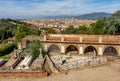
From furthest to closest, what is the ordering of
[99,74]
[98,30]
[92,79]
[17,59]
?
[98,30] → [17,59] → [99,74] → [92,79]

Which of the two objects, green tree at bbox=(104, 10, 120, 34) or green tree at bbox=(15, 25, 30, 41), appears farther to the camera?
green tree at bbox=(15, 25, 30, 41)

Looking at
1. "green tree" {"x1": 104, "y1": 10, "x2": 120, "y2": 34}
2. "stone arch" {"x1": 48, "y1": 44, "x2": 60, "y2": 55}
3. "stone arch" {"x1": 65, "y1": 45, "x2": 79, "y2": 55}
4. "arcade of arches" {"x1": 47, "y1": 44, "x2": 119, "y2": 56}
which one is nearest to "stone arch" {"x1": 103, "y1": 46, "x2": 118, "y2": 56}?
"arcade of arches" {"x1": 47, "y1": 44, "x2": 119, "y2": 56}

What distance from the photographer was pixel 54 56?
95.5 ft

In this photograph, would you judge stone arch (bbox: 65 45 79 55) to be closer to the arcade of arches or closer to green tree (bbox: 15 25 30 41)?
the arcade of arches

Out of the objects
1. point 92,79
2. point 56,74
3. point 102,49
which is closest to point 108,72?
point 92,79

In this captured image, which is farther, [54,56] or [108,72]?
[54,56]

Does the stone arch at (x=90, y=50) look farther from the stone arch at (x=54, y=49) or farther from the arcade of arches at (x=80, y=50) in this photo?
the stone arch at (x=54, y=49)

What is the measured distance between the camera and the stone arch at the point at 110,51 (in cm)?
2869

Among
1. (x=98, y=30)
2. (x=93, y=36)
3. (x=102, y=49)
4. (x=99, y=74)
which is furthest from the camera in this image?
(x=98, y=30)

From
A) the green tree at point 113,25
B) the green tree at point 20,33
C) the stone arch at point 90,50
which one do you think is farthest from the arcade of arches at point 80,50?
the green tree at point 20,33

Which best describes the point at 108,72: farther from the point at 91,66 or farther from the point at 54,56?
the point at 54,56

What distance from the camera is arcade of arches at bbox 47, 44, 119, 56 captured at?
28.9 m

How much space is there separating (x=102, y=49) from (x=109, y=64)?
7996mm

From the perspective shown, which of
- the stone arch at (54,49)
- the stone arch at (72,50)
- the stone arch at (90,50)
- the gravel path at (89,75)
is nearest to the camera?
the gravel path at (89,75)
